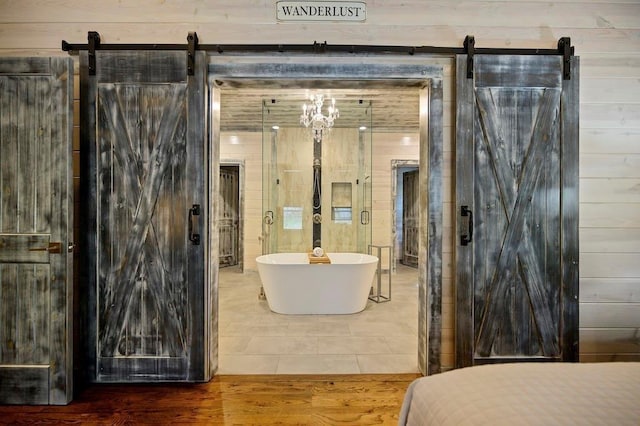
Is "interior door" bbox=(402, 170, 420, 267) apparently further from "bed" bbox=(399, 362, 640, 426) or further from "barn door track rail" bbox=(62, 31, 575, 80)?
"bed" bbox=(399, 362, 640, 426)

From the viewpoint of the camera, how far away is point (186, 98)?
2.33 m

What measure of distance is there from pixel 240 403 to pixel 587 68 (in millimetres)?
3234

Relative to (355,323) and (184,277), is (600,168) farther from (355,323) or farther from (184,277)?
(184,277)

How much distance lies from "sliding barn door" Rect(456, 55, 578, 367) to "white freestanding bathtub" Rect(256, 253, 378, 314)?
1763 millimetres

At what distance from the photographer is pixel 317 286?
13.1 ft

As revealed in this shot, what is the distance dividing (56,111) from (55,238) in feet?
2.54

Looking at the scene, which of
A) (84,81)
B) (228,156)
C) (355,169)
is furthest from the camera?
(228,156)

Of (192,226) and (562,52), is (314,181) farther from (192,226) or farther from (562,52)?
(562,52)

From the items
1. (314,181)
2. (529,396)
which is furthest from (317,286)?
(529,396)

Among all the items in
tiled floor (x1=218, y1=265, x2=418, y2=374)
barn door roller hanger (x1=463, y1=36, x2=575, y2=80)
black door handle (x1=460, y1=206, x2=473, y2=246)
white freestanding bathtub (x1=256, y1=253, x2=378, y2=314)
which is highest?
barn door roller hanger (x1=463, y1=36, x2=575, y2=80)

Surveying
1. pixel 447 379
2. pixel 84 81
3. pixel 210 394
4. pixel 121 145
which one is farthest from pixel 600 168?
pixel 84 81

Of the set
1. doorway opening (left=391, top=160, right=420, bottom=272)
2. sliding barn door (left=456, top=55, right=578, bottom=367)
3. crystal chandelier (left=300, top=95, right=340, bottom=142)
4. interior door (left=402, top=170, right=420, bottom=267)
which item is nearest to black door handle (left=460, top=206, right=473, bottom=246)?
sliding barn door (left=456, top=55, right=578, bottom=367)

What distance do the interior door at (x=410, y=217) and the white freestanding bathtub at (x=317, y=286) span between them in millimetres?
3766

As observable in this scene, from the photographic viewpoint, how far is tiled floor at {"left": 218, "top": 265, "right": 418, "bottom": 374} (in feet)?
8.66
